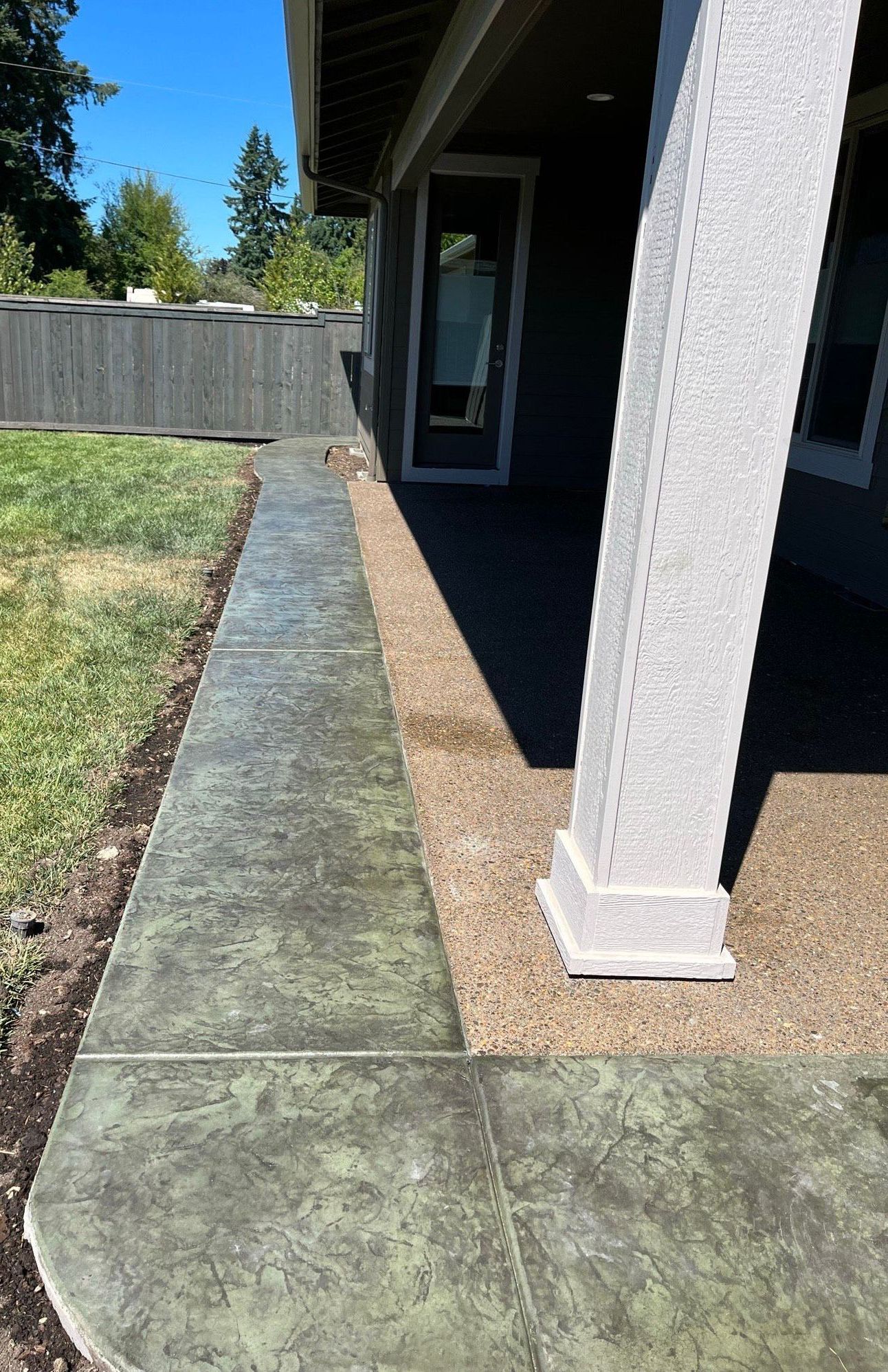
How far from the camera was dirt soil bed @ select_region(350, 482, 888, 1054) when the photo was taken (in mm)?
2367

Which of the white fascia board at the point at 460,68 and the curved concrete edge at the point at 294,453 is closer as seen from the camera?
the white fascia board at the point at 460,68

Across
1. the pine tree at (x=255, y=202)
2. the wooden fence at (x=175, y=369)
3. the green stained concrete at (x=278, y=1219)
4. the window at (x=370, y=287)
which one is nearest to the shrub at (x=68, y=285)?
the wooden fence at (x=175, y=369)

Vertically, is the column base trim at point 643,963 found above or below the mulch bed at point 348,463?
below

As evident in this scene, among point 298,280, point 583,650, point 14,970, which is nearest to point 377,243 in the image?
point 583,650

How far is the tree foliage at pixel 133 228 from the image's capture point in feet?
129

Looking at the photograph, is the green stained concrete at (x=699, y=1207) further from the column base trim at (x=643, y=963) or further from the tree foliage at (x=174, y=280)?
the tree foliage at (x=174, y=280)

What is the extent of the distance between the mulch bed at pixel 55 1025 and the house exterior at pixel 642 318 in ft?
3.84

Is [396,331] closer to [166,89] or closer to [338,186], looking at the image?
[338,186]

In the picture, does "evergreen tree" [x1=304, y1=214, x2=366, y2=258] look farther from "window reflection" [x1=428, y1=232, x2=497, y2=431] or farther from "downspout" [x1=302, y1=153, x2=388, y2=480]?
"window reflection" [x1=428, y1=232, x2=497, y2=431]

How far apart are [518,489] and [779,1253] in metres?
8.08

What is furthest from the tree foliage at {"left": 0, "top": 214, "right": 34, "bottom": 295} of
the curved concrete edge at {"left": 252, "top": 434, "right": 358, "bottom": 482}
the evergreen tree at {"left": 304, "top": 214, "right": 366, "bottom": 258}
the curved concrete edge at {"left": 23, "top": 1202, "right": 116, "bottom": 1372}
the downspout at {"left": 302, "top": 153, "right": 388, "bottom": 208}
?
the evergreen tree at {"left": 304, "top": 214, "right": 366, "bottom": 258}

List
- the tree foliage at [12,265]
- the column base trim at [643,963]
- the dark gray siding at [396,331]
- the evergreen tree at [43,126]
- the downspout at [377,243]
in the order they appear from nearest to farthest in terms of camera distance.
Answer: the column base trim at [643,963] < the dark gray siding at [396,331] < the downspout at [377,243] < the tree foliage at [12,265] < the evergreen tree at [43,126]

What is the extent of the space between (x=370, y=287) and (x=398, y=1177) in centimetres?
1029

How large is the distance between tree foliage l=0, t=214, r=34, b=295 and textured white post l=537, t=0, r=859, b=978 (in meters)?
15.6
